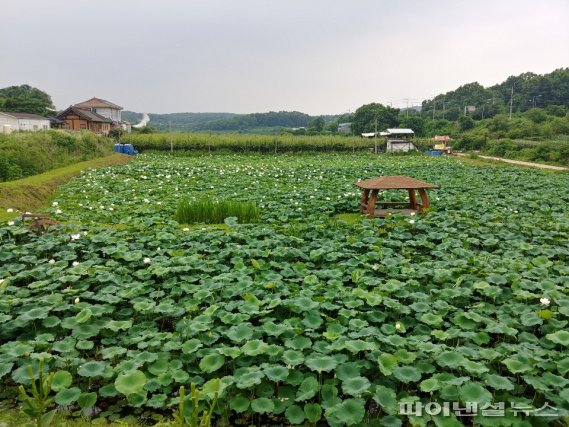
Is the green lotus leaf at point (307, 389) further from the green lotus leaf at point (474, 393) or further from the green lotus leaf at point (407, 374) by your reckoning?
the green lotus leaf at point (474, 393)

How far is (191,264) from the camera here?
17.6 ft

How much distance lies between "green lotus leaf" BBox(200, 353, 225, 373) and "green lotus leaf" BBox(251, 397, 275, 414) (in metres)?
0.45

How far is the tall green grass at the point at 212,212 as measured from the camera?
8.41m

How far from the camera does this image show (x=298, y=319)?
395 cm

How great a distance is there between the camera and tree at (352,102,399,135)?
62500mm

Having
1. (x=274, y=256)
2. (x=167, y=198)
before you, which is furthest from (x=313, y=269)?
(x=167, y=198)

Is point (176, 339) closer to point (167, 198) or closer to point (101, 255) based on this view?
point (101, 255)

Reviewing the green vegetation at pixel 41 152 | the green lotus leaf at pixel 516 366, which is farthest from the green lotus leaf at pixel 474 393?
the green vegetation at pixel 41 152

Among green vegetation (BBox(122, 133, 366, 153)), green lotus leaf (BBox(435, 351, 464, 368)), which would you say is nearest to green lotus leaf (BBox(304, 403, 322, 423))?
green lotus leaf (BBox(435, 351, 464, 368))

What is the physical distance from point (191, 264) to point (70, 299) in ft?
4.64

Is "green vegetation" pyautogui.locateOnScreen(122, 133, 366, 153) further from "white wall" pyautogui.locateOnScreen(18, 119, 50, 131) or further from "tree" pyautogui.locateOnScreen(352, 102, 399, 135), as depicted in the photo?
"tree" pyautogui.locateOnScreen(352, 102, 399, 135)

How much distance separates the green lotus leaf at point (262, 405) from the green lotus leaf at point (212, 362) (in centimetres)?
45

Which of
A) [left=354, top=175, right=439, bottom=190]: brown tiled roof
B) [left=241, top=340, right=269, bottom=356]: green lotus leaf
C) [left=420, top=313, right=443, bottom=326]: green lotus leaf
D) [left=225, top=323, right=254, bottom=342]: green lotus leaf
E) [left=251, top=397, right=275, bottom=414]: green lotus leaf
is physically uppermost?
[left=354, top=175, right=439, bottom=190]: brown tiled roof

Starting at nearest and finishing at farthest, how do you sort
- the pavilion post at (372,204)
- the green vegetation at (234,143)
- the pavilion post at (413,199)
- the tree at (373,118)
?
the pavilion post at (372,204) → the pavilion post at (413,199) → the green vegetation at (234,143) → the tree at (373,118)
